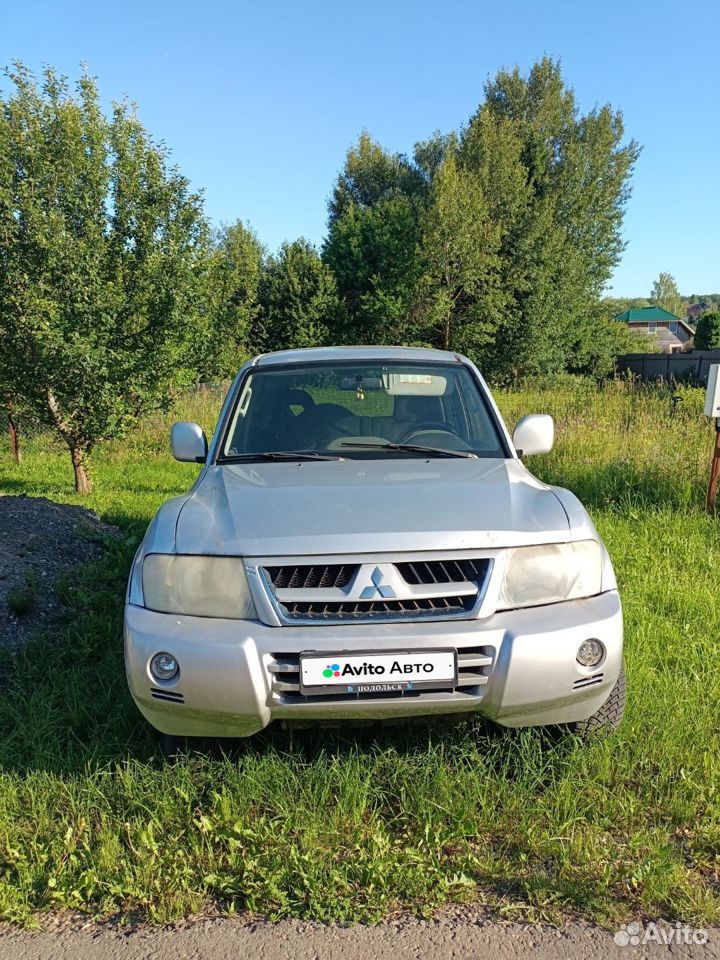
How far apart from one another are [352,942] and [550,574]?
1.35m

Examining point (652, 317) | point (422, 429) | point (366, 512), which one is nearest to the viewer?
point (366, 512)

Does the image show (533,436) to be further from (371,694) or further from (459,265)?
(459,265)

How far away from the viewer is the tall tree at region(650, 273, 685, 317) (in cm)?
12238

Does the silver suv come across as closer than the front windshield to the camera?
Yes

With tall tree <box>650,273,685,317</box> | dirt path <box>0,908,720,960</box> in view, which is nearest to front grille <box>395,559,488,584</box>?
dirt path <box>0,908,720,960</box>

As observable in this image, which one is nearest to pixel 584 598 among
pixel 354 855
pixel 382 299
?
pixel 354 855

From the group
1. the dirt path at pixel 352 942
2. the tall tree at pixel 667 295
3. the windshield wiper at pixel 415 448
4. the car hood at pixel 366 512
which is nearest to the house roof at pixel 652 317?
the tall tree at pixel 667 295

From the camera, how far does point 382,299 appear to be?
36.6 meters

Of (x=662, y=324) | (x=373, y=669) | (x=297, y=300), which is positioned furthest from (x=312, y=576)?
(x=662, y=324)

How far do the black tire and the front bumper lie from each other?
45 cm

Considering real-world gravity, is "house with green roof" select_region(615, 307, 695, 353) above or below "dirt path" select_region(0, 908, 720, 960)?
above

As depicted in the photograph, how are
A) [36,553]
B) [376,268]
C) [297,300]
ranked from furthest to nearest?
1. [376,268]
2. [297,300]
3. [36,553]

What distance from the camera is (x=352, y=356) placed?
4.24 meters

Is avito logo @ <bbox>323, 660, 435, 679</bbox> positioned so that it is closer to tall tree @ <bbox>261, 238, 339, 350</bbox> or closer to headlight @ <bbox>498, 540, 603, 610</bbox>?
headlight @ <bbox>498, 540, 603, 610</bbox>
